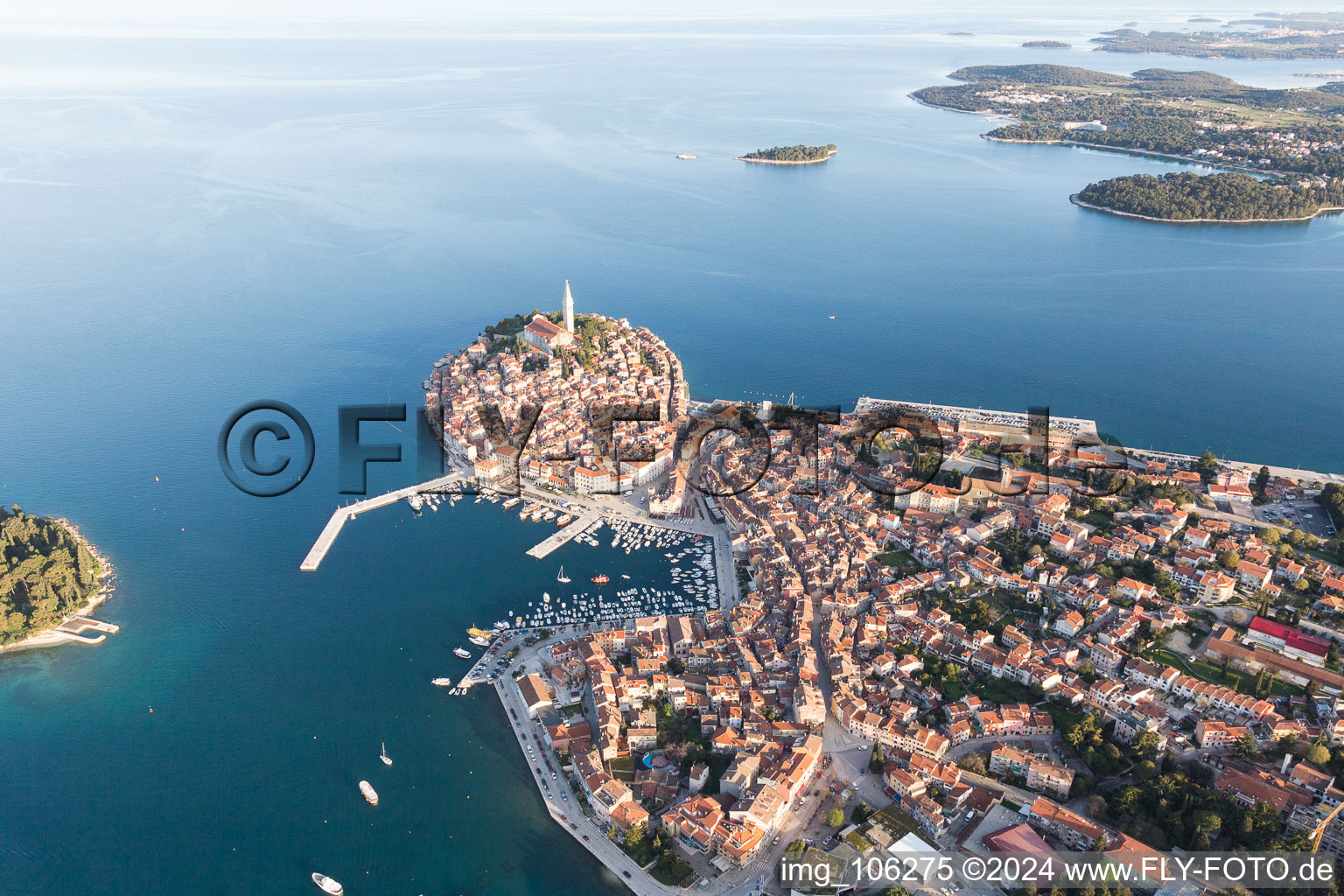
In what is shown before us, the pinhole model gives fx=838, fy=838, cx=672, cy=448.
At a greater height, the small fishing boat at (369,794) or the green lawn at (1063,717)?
the green lawn at (1063,717)

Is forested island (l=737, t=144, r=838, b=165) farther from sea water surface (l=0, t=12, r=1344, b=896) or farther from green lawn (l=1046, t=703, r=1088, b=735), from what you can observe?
green lawn (l=1046, t=703, r=1088, b=735)

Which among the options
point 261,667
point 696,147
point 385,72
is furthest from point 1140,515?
point 385,72

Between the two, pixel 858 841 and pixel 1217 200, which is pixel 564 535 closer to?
pixel 858 841

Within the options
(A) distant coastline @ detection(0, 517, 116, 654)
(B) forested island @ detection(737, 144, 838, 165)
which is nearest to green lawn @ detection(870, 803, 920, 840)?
(A) distant coastline @ detection(0, 517, 116, 654)

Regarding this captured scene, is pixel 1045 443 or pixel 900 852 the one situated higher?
pixel 1045 443

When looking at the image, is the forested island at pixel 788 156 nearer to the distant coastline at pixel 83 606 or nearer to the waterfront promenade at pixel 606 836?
the distant coastline at pixel 83 606

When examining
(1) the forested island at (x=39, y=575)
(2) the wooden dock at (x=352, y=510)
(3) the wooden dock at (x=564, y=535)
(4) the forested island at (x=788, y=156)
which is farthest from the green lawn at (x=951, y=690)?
(4) the forested island at (x=788, y=156)

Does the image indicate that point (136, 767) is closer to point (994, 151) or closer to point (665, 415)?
point (665, 415)
